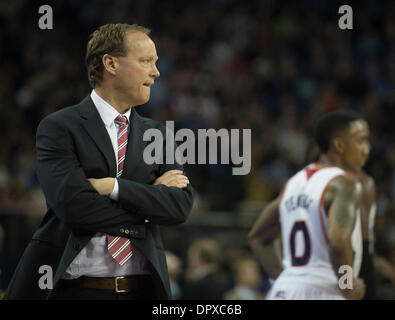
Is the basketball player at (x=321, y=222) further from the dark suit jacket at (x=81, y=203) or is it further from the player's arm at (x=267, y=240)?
the dark suit jacket at (x=81, y=203)

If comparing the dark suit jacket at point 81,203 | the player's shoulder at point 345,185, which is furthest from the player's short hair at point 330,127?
the dark suit jacket at point 81,203

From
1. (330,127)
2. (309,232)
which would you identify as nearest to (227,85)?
(330,127)

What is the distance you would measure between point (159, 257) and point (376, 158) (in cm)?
795

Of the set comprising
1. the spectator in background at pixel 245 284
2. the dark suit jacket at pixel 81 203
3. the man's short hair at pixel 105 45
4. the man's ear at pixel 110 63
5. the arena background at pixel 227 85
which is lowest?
the spectator in background at pixel 245 284

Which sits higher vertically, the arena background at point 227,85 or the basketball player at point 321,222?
the arena background at point 227,85

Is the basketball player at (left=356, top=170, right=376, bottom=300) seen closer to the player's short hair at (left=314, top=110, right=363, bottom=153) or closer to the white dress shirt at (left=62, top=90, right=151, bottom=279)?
the player's short hair at (left=314, top=110, right=363, bottom=153)

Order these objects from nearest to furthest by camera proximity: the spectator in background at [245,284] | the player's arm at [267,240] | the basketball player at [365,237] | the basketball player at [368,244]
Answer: the basketball player at [365,237] → the basketball player at [368,244] → the player's arm at [267,240] → the spectator in background at [245,284]

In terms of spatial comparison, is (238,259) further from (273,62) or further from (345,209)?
(273,62)

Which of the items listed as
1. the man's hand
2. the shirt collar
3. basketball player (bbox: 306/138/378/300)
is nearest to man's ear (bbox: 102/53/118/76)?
the shirt collar

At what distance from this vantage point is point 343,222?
4.57 metres

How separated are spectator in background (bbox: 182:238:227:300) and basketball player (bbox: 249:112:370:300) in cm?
218

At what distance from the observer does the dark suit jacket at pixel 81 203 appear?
3.24 m

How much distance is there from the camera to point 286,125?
11695mm

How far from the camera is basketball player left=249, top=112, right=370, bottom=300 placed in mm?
4621
